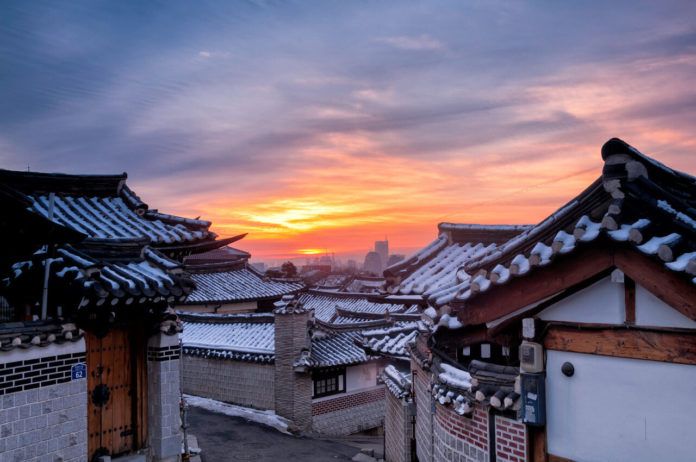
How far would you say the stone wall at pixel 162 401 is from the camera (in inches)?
388

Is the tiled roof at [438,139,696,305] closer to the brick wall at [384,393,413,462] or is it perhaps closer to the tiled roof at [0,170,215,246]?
the brick wall at [384,393,413,462]

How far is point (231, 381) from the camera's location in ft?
77.8

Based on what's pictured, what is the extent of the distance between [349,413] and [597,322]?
1951 cm

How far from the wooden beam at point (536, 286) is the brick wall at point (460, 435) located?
1364 millimetres

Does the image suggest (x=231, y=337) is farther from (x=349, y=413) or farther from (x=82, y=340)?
(x=82, y=340)

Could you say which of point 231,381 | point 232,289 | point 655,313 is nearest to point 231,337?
point 231,381

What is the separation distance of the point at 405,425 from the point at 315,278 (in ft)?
226

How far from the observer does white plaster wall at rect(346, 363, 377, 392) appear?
23719 millimetres

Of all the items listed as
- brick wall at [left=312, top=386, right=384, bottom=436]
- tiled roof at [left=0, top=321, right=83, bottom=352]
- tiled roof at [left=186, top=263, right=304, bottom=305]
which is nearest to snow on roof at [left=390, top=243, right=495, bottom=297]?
tiled roof at [left=0, top=321, right=83, bottom=352]

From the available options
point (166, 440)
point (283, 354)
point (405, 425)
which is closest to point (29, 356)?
point (166, 440)

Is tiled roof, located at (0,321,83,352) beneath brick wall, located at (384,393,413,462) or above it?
above

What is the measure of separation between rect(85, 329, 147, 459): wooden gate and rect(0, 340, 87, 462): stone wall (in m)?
0.53

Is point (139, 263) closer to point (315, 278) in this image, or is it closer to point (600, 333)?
point (600, 333)

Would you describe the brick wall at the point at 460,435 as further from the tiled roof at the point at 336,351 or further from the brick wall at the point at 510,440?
the tiled roof at the point at 336,351
